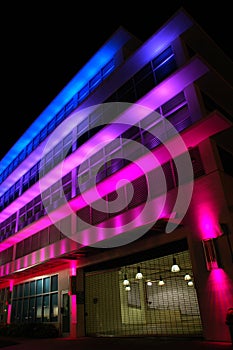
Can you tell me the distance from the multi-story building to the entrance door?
0.05 meters

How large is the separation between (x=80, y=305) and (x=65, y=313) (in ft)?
4.35

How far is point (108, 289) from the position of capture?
1470cm

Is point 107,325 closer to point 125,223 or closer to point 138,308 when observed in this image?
point 138,308

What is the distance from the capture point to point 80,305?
573 inches

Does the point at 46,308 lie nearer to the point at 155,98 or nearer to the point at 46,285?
the point at 46,285

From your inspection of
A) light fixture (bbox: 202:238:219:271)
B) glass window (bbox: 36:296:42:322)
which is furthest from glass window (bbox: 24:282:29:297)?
light fixture (bbox: 202:238:219:271)

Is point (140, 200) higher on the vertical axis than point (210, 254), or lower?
higher

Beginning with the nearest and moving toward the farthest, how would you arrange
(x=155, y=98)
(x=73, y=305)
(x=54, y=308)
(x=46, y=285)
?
1. (x=155, y=98)
2. (x=73, y=305)
3. (x=54, y=308)
4. (x=46, y=285)

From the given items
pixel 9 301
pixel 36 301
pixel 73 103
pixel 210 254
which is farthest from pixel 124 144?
pixel 9 301

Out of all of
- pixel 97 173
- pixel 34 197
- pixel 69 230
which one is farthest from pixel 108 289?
pixel 34 197

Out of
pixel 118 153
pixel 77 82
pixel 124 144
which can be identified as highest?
pixel 77 82

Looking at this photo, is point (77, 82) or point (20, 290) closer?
point (77, 82)

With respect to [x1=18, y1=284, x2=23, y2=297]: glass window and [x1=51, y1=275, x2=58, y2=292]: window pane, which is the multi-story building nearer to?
[x1=51, y1=275, x2=58, y2=292]: window pane

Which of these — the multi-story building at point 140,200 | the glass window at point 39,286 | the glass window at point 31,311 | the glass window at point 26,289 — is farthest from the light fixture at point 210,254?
the glass window at point 26,289
